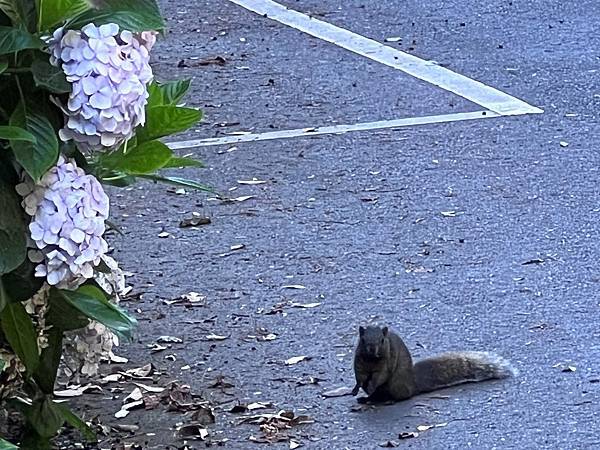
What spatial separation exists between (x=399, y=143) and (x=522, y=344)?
8.10 feet

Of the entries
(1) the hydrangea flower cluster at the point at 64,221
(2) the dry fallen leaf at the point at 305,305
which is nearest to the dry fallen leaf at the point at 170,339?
(2) the dry fallen leaf at the point at 305,305

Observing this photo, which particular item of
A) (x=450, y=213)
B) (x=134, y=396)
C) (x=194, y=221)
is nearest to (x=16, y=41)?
(x=134, y=396)

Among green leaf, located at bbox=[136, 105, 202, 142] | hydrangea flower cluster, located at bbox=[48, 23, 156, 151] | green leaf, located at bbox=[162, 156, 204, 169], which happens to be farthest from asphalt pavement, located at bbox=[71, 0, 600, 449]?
hydrangea flower cluster, located at bbox=[48, 23, 156, 151]

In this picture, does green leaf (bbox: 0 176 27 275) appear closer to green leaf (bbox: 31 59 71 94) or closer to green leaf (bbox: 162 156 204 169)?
green leaf (bbox: 31 59 71 94)

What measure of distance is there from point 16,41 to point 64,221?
39cm

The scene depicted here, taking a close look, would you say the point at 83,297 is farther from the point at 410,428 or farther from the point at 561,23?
the point at 561,23

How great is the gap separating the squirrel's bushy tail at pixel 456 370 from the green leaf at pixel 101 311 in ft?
4.56

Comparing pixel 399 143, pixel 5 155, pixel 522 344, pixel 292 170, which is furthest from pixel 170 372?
pixel 399 143

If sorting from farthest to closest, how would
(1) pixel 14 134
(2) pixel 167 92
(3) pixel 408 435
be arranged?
1. (3) pixel 408 435
2. (2) pixel 167 92
3. (1) pixel 14 134

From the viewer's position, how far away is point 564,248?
5.61 metres

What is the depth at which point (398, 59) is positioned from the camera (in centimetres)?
873

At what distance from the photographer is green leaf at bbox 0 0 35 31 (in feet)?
10.1

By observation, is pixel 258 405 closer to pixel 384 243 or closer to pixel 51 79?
pixel 384 243

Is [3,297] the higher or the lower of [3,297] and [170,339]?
the higher
